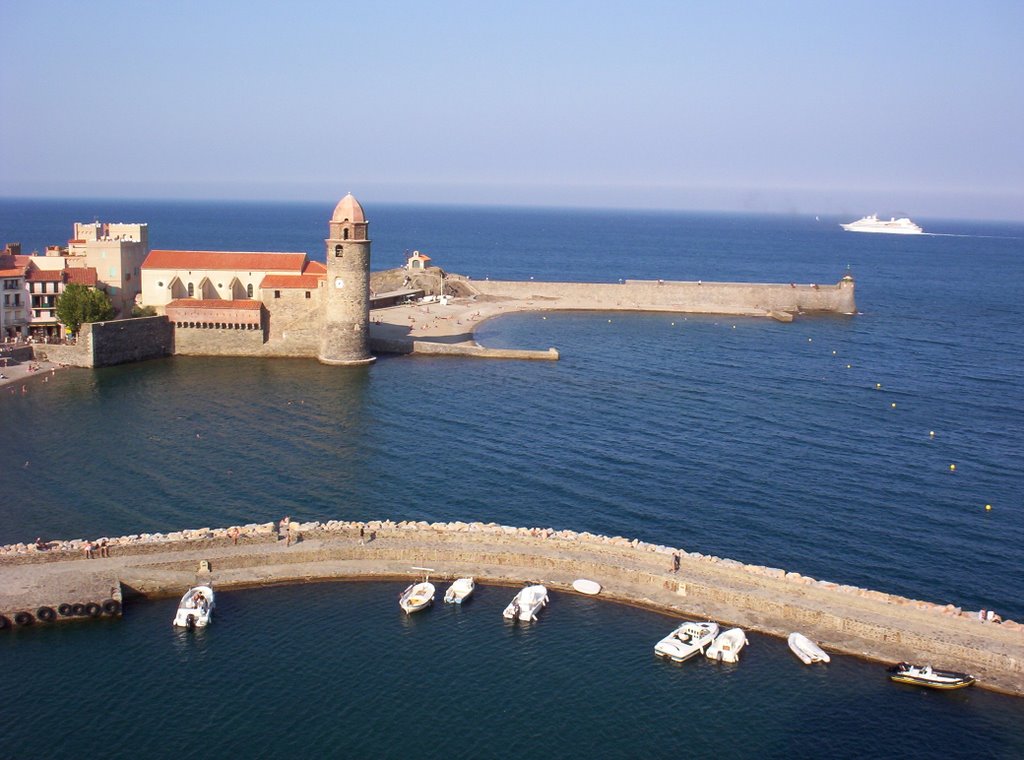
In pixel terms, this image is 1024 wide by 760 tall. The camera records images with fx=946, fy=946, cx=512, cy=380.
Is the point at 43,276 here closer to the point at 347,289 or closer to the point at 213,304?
the point at 213,304

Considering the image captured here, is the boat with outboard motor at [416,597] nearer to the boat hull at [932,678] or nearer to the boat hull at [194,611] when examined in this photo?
the boat hull at [194,611]

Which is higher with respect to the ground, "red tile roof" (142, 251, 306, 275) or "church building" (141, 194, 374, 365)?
"red tile roof" (142, 251, 306, 275)

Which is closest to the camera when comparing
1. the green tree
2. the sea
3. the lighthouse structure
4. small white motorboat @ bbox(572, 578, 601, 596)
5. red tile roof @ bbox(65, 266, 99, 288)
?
the sea

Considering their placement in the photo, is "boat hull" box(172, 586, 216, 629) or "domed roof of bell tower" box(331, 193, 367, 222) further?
"domed roof of bell tower" box(331, 193, 367, 222)

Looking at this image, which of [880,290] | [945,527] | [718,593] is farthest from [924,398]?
[880,290]

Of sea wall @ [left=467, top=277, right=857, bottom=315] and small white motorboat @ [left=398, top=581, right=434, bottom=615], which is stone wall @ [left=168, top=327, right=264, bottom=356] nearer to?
sea wall @ [left=467, top=277, right=857, bottom=315]

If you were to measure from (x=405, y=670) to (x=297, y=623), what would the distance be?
473cm

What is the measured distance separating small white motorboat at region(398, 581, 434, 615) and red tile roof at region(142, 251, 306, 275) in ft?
170

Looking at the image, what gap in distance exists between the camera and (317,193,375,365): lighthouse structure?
249 ft

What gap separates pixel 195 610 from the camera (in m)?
32.3

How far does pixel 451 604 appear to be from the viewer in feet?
112

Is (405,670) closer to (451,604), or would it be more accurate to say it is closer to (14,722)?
(451,604)

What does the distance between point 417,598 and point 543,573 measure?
5.17 metres

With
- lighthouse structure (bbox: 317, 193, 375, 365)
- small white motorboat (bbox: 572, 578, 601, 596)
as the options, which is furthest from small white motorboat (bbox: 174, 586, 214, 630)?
lighthouse structure (bbox: 317, 193, 375, 365)
